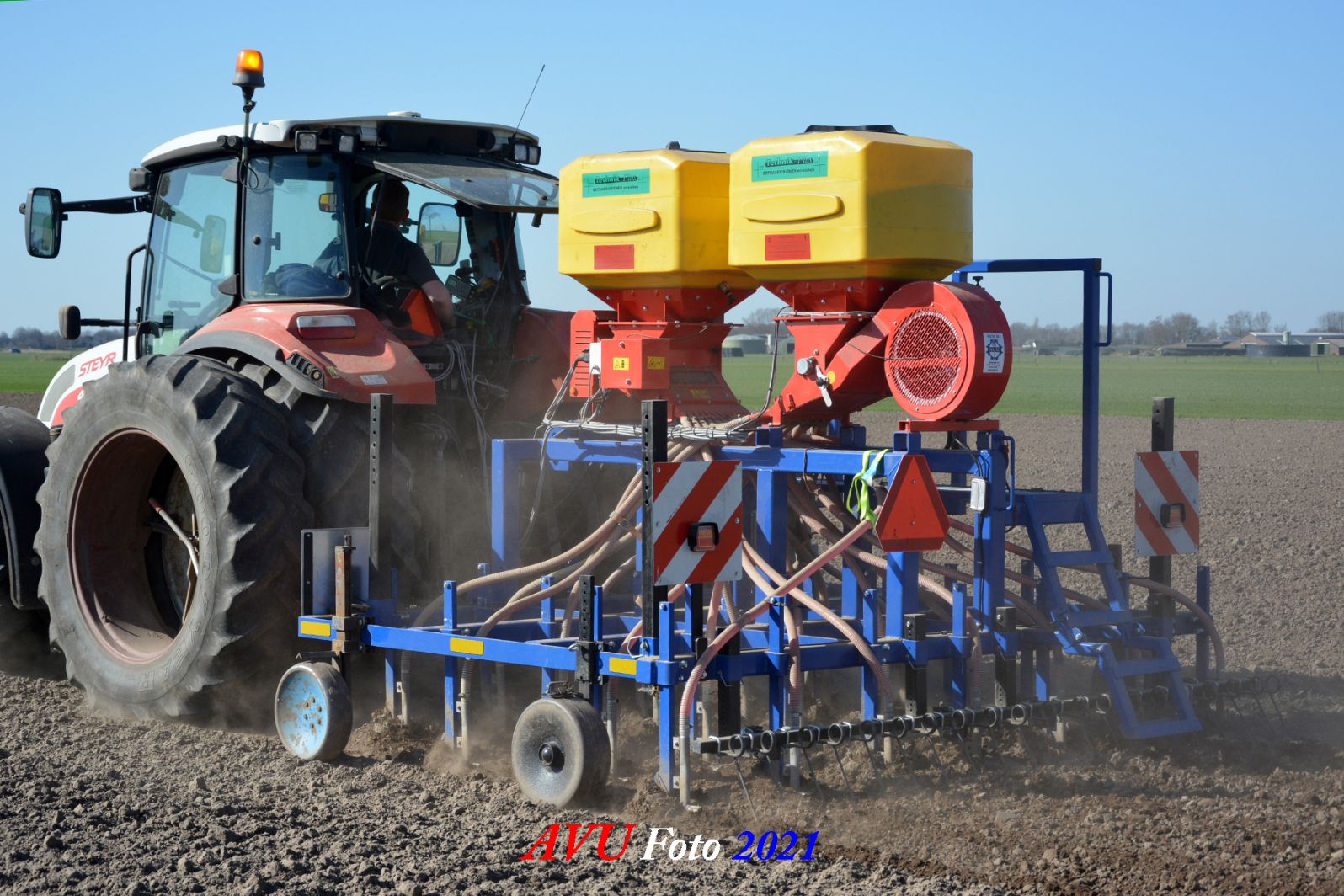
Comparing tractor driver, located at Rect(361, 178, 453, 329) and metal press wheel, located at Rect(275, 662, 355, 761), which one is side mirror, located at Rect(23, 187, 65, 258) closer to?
tractor driver, located at Rect(361, 178, 453, 329)

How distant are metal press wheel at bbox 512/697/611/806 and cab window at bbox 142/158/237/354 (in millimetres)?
2545

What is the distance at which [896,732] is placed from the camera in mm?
5184

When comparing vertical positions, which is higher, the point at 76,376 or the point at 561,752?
the point at 76,376

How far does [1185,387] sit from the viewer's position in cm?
4494

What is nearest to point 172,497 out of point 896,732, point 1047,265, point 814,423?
point 814,423

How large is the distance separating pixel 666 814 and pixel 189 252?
138 inches

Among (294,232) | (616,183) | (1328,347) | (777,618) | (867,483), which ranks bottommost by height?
(777,618)

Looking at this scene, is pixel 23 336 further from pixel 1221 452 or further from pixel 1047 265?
pixel 1047 265

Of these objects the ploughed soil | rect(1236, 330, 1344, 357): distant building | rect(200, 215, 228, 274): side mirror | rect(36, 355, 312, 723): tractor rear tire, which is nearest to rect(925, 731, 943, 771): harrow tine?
the ploughed soil

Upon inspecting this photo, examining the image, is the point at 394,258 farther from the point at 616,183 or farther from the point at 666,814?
the point at 666,814

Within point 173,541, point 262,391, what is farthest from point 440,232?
point 173,541

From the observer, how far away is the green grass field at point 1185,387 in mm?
32375

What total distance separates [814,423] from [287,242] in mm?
2197

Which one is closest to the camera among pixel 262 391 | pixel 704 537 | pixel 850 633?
pixel 704 537
